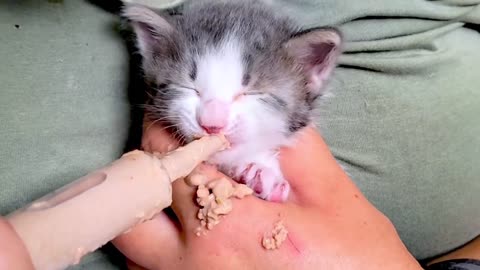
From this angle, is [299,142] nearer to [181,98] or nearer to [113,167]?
[181,98]

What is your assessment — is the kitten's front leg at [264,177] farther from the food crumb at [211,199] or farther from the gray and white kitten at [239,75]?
the food crumb at [211,199]

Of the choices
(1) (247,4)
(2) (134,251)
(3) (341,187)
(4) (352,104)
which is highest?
(1) (247,4)

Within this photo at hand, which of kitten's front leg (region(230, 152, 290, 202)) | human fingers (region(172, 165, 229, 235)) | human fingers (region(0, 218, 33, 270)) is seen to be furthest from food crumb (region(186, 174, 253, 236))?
human fingers (region(0, 218, 33, 270))

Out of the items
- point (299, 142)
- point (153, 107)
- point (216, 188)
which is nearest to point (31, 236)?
point (216, 188)

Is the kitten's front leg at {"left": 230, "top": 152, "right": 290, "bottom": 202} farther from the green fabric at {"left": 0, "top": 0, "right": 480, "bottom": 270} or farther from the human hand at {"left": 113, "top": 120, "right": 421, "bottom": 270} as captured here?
the green fabric at {"left": 0, "top": 0, "right": 480, "bottom": 270}

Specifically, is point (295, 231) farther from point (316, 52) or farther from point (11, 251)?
point (11, 251)

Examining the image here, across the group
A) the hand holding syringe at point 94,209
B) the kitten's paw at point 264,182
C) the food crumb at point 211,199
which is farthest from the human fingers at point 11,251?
the kitten's paw at point 264,182
